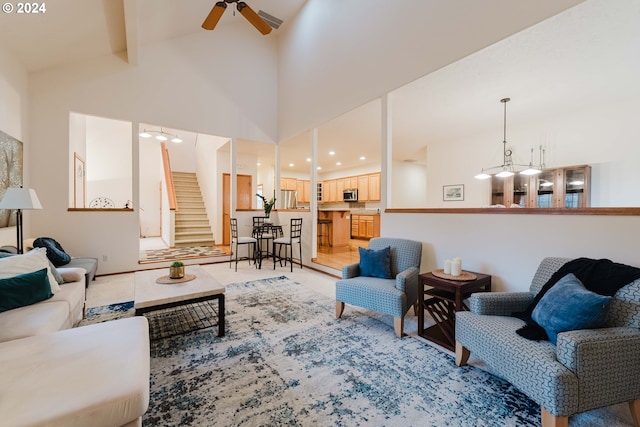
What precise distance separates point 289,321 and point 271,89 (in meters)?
5.59

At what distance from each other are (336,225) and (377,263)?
4248mm

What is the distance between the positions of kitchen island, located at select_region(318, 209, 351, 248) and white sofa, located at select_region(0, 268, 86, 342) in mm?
5272

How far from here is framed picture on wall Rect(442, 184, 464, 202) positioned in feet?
19.3

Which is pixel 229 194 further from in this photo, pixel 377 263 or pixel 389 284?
pixel 389 284

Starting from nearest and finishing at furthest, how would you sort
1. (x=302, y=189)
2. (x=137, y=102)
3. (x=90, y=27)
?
(x=90, y=27), (x=137, y=102), (x=302, y=189)

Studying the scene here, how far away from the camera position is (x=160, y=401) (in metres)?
1.58

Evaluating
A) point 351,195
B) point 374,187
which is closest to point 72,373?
point 374,187

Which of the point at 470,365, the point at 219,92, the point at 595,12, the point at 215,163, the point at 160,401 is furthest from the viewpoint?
the point at 215,163

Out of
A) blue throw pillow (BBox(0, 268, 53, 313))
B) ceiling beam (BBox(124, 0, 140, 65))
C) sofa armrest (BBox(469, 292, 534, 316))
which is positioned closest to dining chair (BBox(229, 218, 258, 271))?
blue throw pillow (BBox(0, 268, 53, 313))

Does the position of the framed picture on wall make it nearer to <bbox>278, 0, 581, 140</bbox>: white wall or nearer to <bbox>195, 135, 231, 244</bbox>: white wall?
<bbox>278, 0, 581, 140</bbox>: white wall

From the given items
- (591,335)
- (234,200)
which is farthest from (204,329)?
(234,200)

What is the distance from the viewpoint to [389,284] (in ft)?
8.66

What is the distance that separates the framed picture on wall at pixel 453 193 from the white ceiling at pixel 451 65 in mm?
1202

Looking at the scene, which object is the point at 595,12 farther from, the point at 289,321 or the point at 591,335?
the point at 289,321
